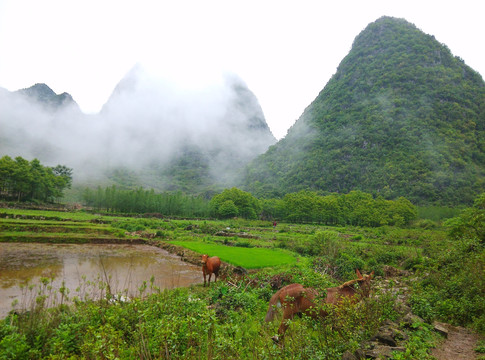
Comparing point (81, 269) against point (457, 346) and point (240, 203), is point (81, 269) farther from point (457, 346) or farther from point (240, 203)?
point (240, 203)

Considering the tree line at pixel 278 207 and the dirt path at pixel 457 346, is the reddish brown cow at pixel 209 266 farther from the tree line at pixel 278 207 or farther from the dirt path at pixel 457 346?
the tree line at pixel 278 207

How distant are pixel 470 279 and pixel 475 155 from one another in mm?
113475

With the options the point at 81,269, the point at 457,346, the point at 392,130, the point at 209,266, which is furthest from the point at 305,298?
the point at 392,130

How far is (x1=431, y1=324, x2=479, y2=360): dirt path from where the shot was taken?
497 centimetres

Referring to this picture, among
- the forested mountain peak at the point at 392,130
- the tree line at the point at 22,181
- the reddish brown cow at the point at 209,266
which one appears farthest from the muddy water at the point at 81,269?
the forested mountain peak at the point at 392,130

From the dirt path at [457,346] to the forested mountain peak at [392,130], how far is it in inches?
3475

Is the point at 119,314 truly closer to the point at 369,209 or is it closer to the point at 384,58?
the point at 369,209

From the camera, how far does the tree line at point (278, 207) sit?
211 feet

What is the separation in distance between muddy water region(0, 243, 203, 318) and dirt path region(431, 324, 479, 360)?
8.38 m

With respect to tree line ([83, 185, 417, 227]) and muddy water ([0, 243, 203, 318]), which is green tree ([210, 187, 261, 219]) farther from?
muddy water ([0, 243, 203, 318])

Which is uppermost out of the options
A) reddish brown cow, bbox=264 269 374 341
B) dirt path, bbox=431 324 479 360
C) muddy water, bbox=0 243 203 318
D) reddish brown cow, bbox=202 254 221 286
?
reddish brown cow, bbox=264 269 374 341

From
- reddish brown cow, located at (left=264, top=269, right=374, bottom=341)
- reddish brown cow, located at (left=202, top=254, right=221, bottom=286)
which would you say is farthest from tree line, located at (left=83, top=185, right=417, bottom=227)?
reddish brown cow, located at (left=264, top=269, right=374, bottom=341)

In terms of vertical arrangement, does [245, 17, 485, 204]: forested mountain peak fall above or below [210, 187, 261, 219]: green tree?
above

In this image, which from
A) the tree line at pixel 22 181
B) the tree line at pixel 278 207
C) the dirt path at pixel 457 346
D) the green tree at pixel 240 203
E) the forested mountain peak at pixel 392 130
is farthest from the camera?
the forested mountain peak at pixel 392 130
